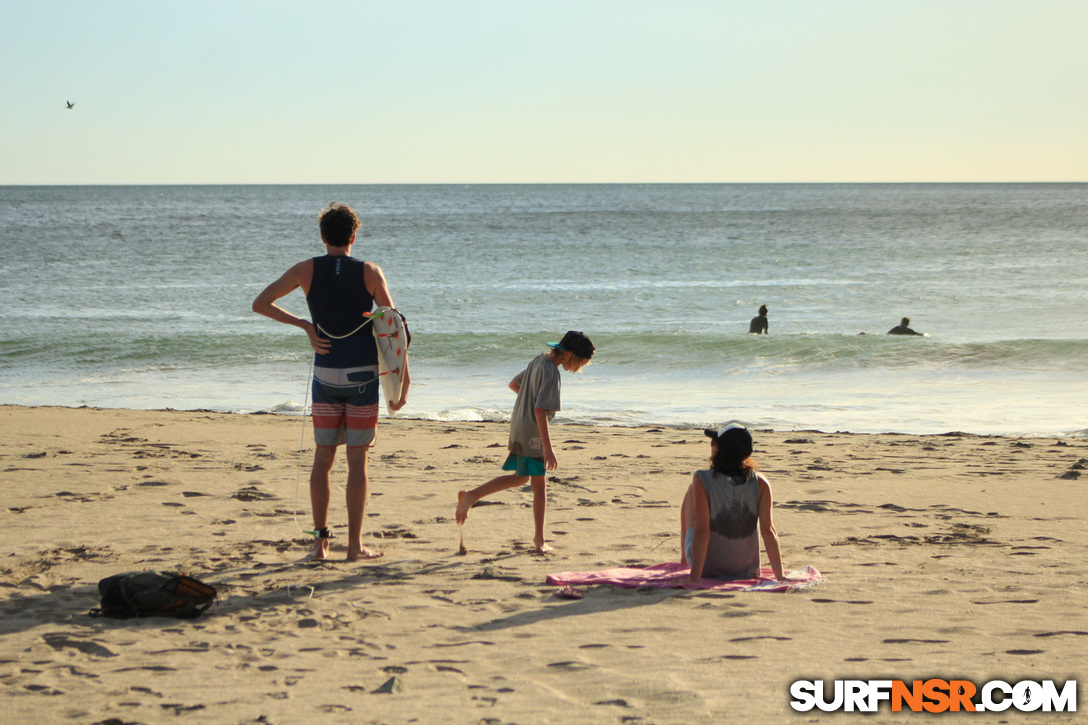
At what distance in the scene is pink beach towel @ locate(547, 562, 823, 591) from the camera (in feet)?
14.8

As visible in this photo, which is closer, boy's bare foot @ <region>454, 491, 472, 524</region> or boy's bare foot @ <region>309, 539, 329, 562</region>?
boy's bare foot @ <region>309, 539, 329, 562</region>

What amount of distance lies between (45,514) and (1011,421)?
9.87m

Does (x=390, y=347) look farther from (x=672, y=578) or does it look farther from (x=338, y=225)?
(x=672, y=578)

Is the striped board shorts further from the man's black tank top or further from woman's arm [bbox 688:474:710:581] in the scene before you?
woman's arm [bbox 688:474:710:581]

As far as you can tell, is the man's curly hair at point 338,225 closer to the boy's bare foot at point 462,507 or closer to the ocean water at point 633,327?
the boy's bare foot at point 462,507

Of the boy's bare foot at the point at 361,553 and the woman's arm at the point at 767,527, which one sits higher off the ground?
the woman's arm at the point at 767,527

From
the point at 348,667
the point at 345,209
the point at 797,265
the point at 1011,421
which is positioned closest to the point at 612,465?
the point at 345,209

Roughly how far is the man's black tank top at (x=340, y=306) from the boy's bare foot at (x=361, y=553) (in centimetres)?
104

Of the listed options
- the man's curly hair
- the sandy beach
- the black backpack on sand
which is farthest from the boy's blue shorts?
the black backpack on sand

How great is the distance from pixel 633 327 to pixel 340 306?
1675cm

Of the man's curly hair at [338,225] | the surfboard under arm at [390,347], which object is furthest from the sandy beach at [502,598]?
the man's curly hair at [338,225]

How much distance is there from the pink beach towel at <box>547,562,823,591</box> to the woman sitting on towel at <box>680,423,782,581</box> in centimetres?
7

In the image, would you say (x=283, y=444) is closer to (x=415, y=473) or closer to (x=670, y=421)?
(x=415, y=473)

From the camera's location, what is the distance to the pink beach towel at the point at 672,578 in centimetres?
451
